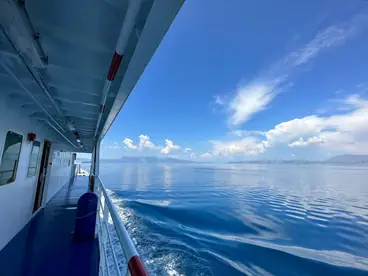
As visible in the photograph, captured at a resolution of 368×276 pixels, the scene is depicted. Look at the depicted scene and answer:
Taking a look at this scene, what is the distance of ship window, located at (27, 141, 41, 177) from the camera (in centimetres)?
296

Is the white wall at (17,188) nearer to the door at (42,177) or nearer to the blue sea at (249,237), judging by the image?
the door at (42,177)

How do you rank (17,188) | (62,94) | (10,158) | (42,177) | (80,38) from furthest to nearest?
1. (42,177)
2. (17,188)
3. (10,158)
4. (62,94)
5. (80,38)

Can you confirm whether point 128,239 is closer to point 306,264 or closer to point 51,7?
point 51,7

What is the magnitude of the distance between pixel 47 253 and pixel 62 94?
1909mm

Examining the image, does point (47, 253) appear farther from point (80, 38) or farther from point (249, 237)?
point (249, 237)

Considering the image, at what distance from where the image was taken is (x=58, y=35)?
1038mm

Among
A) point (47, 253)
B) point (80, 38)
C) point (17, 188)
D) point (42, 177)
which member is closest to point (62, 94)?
point (80, 38)

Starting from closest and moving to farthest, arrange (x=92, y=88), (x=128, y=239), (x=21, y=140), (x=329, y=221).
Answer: (x=128, y=239) → (x=92, y=88) → (x=21, y=140) → (x=329, y=221)

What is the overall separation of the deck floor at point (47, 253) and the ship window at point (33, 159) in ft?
2.90

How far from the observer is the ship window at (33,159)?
296 centimetres

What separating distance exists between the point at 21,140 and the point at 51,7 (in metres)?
2.43

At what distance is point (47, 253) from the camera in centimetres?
204

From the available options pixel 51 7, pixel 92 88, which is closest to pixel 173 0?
pixel 51 7

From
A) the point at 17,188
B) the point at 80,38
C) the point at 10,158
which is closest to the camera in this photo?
the point at 80,38
